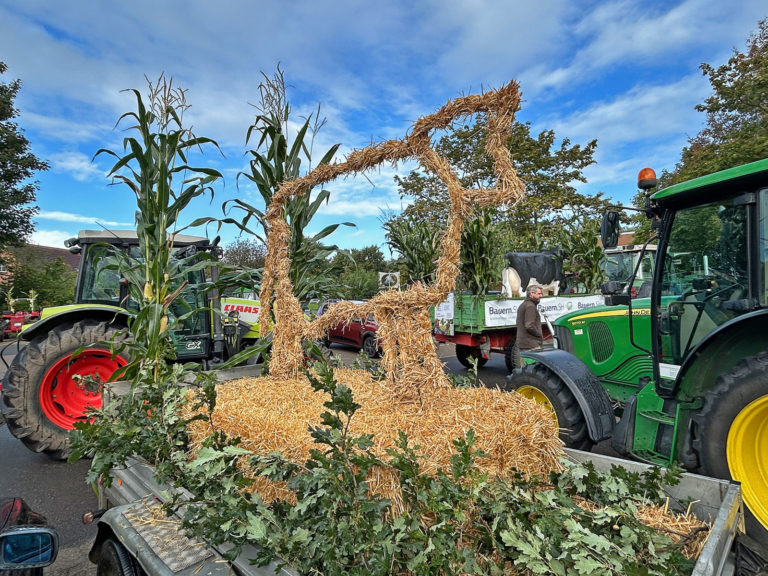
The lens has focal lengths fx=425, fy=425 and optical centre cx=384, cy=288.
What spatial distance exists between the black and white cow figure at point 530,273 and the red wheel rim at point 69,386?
638 centimetres

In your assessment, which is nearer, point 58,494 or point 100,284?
point 58,494

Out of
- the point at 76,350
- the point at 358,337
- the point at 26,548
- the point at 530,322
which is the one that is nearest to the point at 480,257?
the point at 530,322

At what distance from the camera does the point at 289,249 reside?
3732 mm

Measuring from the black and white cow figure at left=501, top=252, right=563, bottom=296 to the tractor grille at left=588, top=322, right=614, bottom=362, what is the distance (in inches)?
149

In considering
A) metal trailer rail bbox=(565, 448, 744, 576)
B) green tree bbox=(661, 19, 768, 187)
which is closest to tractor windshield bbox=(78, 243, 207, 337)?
metal trailer rail bbox=(565, 448, 744, 576)

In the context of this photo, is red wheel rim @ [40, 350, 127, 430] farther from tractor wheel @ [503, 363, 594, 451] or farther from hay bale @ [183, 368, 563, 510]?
tractor wheel @ [503, 363, 594, 451]

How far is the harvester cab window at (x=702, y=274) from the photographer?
265cm

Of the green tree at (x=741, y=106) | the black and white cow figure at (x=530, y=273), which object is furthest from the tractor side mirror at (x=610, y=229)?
the green tree at (x=741, y=106)

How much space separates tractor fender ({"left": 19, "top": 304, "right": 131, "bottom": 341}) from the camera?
4477 millimetres

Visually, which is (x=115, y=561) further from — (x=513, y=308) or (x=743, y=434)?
(x=513, y=308)

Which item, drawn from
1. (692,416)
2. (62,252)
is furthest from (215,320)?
(62,252)

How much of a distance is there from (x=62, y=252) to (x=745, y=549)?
146ft

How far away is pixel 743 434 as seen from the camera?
242 cm

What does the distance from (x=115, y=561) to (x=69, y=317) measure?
3656mm
